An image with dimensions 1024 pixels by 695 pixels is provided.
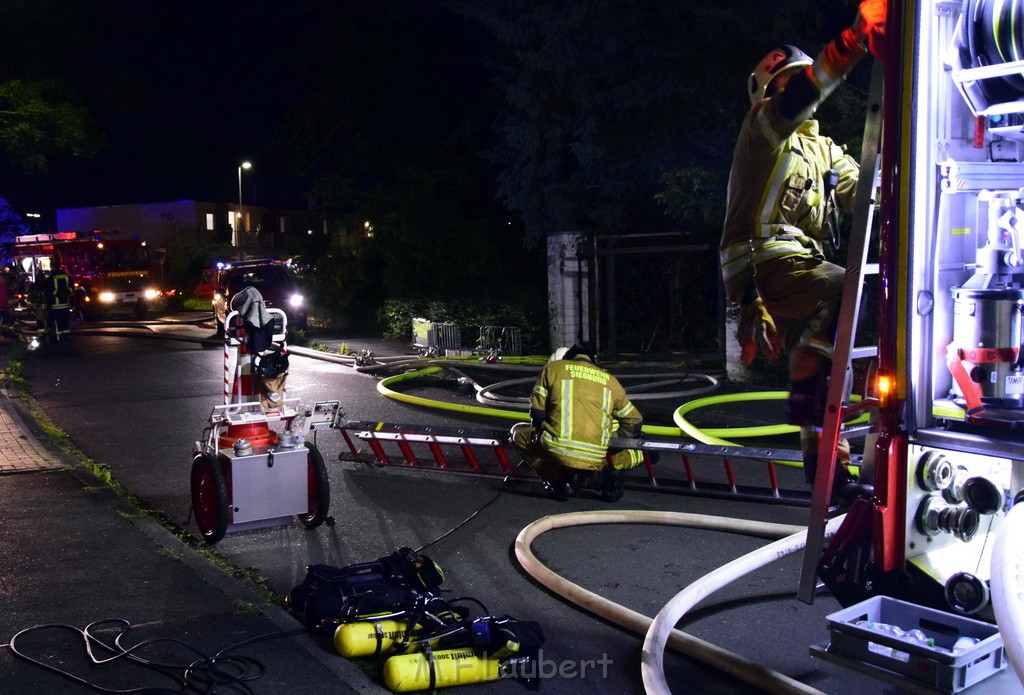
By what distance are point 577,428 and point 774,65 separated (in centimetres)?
362

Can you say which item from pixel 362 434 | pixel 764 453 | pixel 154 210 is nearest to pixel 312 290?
pixel 362 434

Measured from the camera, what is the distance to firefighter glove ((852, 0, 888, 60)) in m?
3.65

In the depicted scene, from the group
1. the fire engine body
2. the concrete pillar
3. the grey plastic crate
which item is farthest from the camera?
the concrete pillar

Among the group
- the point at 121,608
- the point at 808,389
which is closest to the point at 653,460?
the point at 808,389

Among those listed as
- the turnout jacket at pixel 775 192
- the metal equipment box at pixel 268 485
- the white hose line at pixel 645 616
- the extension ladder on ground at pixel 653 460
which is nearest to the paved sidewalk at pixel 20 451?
the extension ladder on ground at pixel 653 460

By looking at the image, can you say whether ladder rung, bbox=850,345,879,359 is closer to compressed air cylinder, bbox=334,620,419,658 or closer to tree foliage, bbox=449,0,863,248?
compressed air cylinder, bbox=334,620,419,658

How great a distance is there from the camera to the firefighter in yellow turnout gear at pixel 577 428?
7.30 m

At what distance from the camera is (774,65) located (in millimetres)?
4270

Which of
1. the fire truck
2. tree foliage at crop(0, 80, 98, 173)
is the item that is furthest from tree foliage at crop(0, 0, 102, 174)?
the fire truck

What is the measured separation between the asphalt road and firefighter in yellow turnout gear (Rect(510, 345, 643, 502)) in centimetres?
25

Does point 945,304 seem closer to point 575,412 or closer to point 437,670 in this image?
point 437,670

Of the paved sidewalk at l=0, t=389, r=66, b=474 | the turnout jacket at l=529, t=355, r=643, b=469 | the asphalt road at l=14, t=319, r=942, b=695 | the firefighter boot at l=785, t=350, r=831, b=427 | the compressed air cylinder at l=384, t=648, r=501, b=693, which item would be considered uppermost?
the firefighter boot at l=785, t=350, r=831, b=427

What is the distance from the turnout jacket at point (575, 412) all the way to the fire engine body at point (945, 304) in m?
3.64

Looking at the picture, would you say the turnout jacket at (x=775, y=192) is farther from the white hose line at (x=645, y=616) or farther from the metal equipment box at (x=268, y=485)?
the metal equipment box at (x=268, y=485)
